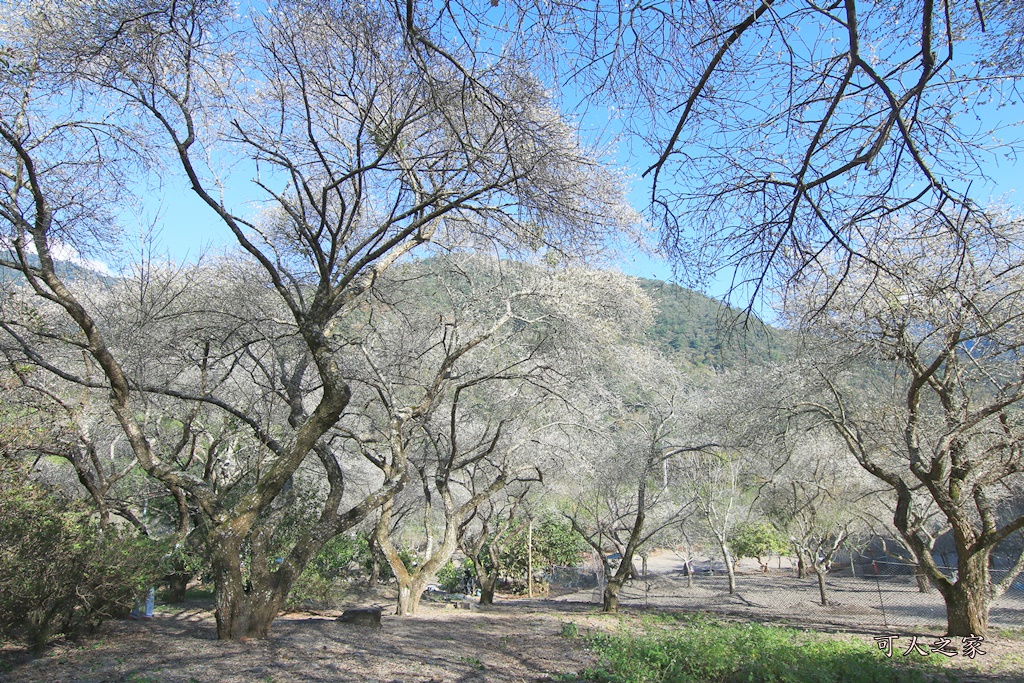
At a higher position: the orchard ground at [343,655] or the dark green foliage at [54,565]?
the dark green foliage at [54,565]

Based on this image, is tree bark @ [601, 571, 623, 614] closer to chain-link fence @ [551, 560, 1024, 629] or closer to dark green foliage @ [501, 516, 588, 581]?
chain-link fence @ [551, 560, 1024, 629]

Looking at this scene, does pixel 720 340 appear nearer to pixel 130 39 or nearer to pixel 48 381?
pixel 130 39

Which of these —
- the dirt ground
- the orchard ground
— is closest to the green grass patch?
the orchard ground

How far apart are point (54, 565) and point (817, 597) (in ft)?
69.7

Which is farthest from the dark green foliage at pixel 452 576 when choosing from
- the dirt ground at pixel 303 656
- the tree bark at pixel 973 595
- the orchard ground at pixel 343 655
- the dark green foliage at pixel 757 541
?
the tree bark at pixel 973 595

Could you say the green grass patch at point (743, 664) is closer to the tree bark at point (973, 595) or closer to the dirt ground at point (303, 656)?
the dirt ground at point (303, 656)

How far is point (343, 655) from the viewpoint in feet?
19.5

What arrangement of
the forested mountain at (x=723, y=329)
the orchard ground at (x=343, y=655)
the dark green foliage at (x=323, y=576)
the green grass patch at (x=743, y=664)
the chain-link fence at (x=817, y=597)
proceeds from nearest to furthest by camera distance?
1. the forested mountain at (x=723, y=329)
2. the green grass patch at (x=743, y=664)
3. the orchard ground at (x=343, y=655)
4. the dark green foliage at (x=323, y=576)
5. the chain-link fence at (x=817, y=597)

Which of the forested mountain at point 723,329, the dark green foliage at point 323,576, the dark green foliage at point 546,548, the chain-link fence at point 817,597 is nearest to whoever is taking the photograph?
the forested mountain at point 723,329

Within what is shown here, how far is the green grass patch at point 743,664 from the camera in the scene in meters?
4.62

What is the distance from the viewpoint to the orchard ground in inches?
186

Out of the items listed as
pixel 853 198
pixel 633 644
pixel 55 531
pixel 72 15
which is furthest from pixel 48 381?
pixel 853 198

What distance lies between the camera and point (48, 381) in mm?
9695

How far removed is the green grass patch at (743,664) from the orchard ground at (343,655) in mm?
415
